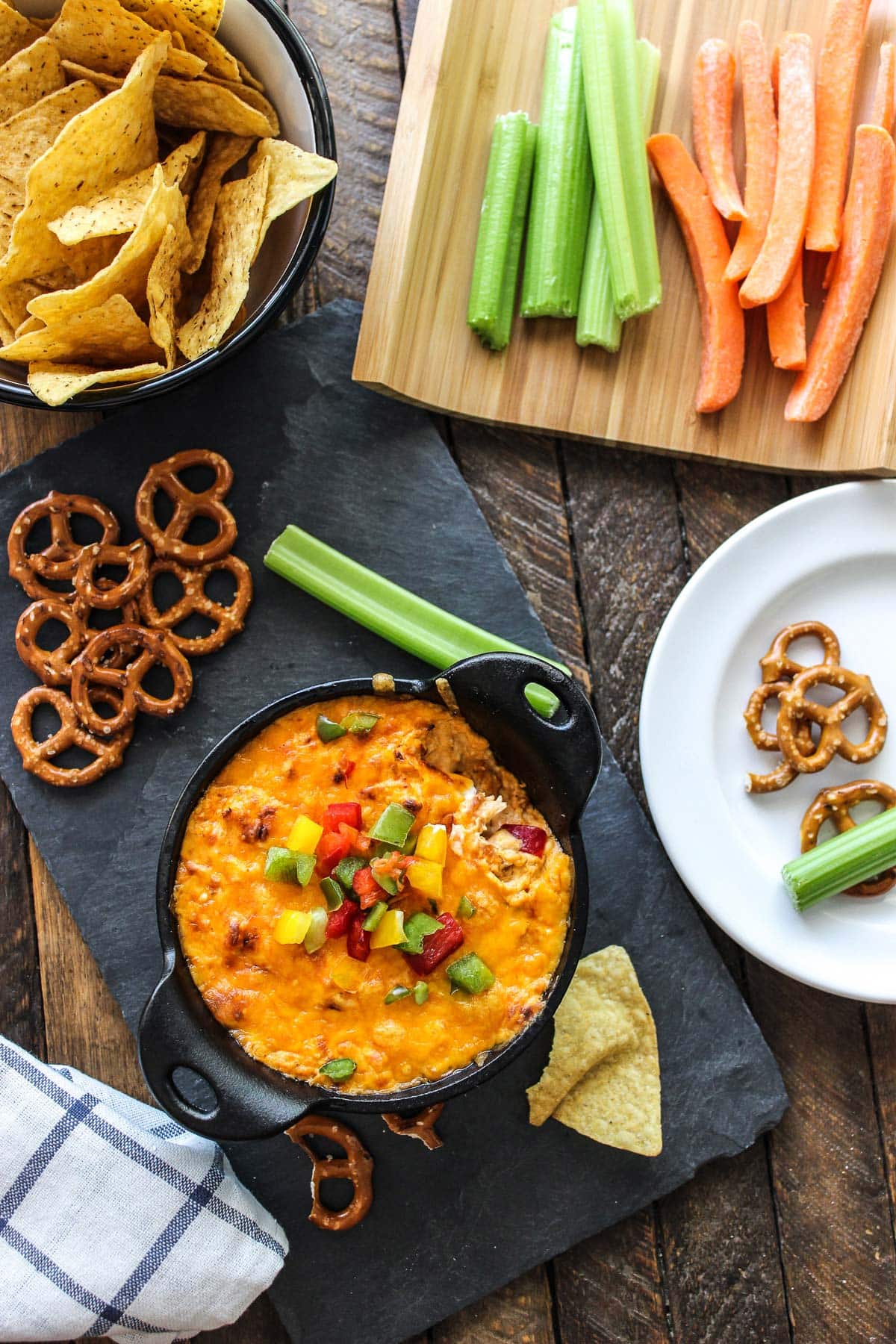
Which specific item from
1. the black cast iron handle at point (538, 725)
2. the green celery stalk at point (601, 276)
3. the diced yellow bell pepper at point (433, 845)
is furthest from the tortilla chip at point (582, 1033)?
the green celery stalk at point (601, 276)

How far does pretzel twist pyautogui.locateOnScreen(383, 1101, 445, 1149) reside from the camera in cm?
273

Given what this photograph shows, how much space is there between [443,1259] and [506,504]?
2.08 metres

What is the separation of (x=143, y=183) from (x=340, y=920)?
178cm

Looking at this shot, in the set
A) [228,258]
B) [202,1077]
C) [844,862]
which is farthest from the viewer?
[844,862]

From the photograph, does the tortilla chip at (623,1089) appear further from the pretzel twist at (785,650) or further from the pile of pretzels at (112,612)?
the pile of pretzels at (112,612)

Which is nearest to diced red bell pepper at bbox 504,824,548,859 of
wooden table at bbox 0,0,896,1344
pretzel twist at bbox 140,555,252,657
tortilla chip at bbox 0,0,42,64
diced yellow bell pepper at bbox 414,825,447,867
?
diced yellow bell pepper at bbox 414,825,447,867

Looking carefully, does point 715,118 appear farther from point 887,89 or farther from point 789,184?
point 887,89

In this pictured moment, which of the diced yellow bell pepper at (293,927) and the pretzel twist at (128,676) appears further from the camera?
the pretzel twist at (128,676)

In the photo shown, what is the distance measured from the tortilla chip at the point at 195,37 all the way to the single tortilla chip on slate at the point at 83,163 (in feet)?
0.26

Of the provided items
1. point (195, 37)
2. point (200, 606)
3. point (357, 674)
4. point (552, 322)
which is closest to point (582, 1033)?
point (357, 674)

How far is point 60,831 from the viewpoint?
291 centimetres

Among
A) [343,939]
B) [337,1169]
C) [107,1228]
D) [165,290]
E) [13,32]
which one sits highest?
[13,32]

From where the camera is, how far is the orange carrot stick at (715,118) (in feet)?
9.48

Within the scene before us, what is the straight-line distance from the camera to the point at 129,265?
2416 mm
